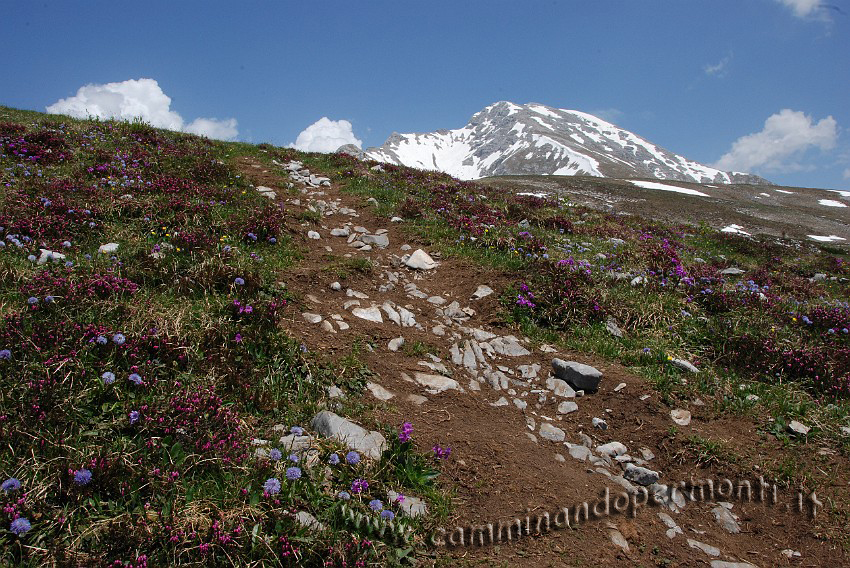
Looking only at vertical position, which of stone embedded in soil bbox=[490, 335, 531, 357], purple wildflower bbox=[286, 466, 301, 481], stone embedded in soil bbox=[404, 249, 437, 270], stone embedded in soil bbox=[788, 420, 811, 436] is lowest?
stone embedded in soil bbox=[788, 420, 811, 436]

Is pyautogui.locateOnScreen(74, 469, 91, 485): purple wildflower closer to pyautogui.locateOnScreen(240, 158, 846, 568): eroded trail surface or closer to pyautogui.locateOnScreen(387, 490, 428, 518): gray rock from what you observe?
pyautogui.locateOnScreen(387, 490, 428, 518): gray rock

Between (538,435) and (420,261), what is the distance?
487 centimetres

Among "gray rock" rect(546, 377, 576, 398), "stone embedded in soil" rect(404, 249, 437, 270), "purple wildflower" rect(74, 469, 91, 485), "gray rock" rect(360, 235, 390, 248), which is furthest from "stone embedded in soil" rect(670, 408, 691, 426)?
"gray rock" rect(360, 235, 390, 248)

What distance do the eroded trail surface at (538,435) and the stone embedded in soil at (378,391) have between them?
0.06 ft

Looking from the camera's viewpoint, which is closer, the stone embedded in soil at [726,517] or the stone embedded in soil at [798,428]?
the stone embedded in soil at [726,517]

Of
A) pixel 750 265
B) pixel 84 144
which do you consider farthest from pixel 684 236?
pixel 84 144

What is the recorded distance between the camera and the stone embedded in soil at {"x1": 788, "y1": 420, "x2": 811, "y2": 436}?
5.12 metres

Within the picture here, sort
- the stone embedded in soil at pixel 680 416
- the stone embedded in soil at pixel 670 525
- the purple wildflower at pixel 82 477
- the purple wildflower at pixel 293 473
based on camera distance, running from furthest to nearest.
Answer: the stone embedded in soil at pixel 680 416 → the stone embedded in soil at pixel 670 525 → the purple wildflower at pixel 293 473 → the purple wildflower at pixel 82 477

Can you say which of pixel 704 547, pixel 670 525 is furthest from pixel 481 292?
pixel 704 547

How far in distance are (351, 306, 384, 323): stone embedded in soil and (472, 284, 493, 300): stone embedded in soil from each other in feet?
6.55

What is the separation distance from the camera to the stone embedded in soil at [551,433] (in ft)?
16.8

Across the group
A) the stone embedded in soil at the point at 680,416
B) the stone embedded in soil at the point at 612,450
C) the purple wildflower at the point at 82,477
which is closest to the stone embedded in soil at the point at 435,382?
the stone embedded in soil at the point at 612,450

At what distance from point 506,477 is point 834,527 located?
3.01 m

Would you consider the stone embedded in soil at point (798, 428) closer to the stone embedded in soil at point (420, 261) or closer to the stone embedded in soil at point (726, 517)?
the stone embedded in soil at point (726, 517)
